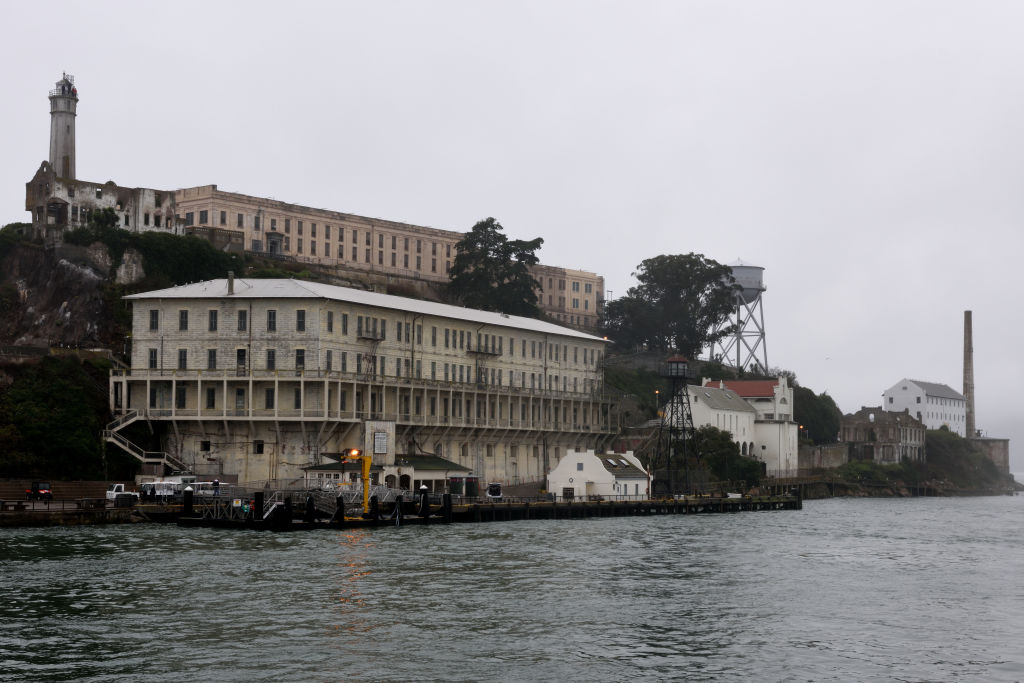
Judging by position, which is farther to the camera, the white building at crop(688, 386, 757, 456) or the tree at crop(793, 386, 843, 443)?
Result: the tree at crop(793, 386, 843, 443)

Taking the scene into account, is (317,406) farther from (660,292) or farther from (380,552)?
(660,292)

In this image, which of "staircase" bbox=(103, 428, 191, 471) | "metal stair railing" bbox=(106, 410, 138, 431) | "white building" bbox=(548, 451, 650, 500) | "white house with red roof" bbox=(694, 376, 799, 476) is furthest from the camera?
"white house with red roof" bbox=(694, 376, 799, 476)

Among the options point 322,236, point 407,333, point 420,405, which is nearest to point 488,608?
point 420,405

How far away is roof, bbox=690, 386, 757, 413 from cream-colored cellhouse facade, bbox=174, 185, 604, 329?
23.9 meters

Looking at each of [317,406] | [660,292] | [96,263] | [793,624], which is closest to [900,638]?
[793,624]

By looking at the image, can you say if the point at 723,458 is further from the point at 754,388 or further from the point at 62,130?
the point at 62,130

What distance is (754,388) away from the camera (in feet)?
482

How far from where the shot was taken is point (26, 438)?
8150cm

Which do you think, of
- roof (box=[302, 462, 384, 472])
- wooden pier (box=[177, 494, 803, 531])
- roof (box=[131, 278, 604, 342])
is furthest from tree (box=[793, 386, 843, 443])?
roof (box=[302, 462, 384, 472])

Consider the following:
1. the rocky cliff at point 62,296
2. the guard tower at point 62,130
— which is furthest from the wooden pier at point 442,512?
the guard tower at point 62,130

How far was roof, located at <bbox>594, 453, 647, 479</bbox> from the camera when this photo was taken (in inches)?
3942

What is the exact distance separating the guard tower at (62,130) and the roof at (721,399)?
6293 centimetres

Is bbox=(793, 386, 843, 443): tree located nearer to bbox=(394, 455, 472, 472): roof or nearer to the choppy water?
bbox=(394, 455, 472, 472): roof

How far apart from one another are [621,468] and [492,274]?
4003 centimetres
